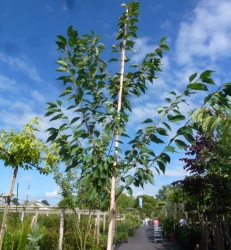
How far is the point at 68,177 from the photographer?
317 inches

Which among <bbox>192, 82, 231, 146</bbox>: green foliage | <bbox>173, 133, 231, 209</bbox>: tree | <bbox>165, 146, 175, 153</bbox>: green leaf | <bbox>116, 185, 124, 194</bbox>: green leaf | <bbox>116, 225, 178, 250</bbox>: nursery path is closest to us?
<bbox>192, 82, 231, 146</bbox>: green foliage

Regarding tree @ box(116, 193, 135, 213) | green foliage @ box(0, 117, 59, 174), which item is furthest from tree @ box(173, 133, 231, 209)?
tree @ box(116, 193, 135, 213)

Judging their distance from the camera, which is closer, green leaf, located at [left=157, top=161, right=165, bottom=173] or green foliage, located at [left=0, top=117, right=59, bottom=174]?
green leaf, located at [left=157, top=161, right=165, bottom=173]

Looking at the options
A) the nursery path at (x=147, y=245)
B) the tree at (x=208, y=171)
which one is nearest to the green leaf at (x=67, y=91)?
the tree at (x=208, y=171)

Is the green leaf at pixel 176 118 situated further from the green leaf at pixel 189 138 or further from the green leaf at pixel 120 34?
the green leaf at pixel 120 34

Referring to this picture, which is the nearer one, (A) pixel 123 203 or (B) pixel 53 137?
(B) pixel 53 137

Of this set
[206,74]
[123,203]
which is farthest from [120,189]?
[123,203]

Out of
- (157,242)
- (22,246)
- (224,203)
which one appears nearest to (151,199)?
(157,242)

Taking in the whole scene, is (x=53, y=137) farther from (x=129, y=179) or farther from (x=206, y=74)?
(x=206, y=74)

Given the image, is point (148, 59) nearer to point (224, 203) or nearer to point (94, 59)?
point (94, 59)

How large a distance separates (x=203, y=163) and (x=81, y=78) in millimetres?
6280

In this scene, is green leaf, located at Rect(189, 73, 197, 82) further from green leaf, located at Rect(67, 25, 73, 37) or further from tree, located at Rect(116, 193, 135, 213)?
tree, located at Rect(116, 193, 135, 213)

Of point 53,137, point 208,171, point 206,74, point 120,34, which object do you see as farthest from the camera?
point 208,171

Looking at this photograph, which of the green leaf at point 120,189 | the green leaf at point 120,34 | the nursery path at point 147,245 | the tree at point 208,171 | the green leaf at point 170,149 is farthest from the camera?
the nursery path at point 147,245
